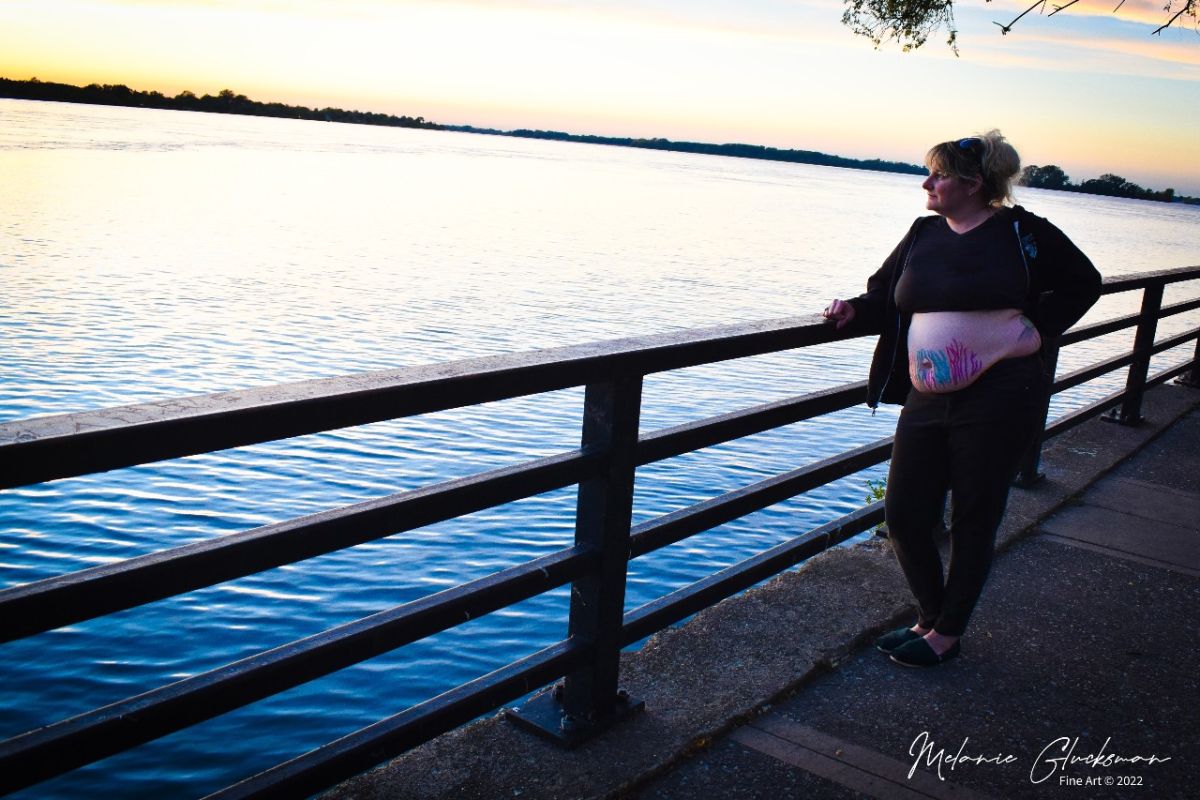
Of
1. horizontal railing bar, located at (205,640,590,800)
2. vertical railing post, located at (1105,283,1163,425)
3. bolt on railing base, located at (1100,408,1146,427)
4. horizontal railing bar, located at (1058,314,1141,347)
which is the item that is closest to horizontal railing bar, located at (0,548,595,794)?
horizontal railing bar, located at (205,640,590,800)

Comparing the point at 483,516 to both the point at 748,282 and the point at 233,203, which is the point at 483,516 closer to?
the point at 748,282

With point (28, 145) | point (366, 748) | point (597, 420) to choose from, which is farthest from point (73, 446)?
point (28, 145)

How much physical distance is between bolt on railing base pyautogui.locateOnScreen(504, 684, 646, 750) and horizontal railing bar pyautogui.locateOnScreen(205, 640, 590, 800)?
19 cm

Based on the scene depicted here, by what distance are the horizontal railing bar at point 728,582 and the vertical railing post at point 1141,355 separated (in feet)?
12.6

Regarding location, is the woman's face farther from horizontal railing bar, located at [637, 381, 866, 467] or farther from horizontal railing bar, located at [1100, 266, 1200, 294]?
horizontal railing bar, located at [1100, 266, 1200, 294]

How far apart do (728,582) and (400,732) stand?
58.2 inches

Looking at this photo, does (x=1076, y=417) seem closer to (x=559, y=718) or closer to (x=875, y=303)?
(x=875, y=303)

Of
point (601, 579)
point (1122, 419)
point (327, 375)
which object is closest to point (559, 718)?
point (601, 579)

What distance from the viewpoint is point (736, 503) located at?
385 centimetres

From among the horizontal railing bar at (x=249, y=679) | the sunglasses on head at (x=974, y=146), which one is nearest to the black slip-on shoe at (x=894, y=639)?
the horizontal railing bar at (x=249, y=679)

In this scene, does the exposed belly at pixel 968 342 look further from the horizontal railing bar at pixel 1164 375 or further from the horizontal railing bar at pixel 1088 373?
the horizontal railing bar at pixel 1164 375

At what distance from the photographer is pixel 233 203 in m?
45.0

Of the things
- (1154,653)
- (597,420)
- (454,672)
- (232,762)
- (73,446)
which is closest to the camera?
(73,446)

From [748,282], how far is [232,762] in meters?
26.0
